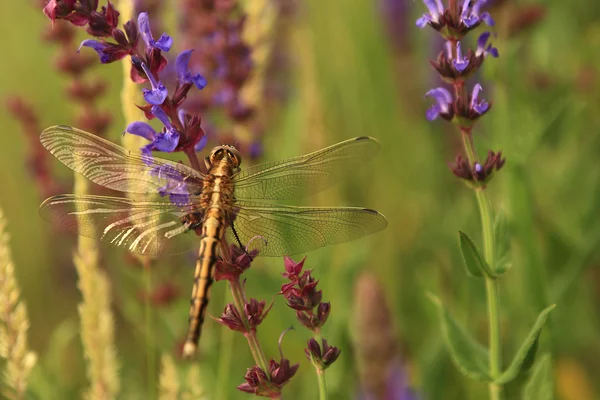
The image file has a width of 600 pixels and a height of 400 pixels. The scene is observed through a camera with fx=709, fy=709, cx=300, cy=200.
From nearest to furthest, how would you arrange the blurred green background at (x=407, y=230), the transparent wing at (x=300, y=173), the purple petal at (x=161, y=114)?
the purple petal at (x=161, y=114) → the transparent wing at (x=300, y=173) → the blurred green background at (x=407, y=230)

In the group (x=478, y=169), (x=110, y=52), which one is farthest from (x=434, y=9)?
(x=110, y=52)

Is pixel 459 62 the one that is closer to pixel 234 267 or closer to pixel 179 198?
pixel 234 267

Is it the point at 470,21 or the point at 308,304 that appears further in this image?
the point at 470,21

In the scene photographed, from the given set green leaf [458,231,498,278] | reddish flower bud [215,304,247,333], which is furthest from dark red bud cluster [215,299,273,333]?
green leaf [458,231,498,278]

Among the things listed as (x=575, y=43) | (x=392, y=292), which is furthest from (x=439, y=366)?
(x=575, y=43)

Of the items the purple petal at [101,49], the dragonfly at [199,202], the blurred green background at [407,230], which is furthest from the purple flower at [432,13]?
the blurred green background at [407,230]

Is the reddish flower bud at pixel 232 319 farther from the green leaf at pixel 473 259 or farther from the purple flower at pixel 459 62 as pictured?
the purple flower at pixel 459 62
